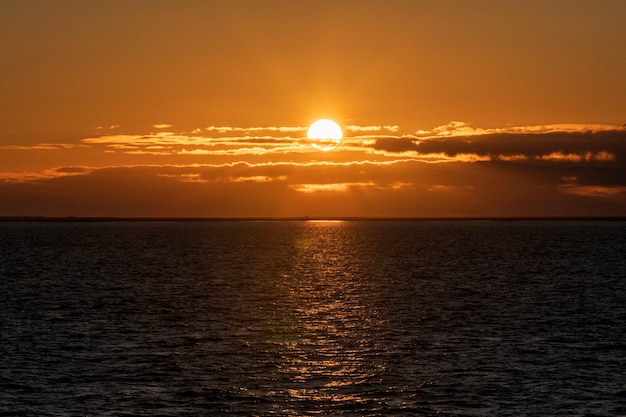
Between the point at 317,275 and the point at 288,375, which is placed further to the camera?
the point at 317,275

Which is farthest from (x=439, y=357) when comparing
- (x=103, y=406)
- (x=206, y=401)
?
(x=103, y=406)

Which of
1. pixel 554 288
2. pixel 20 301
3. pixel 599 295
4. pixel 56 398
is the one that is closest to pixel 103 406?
pixel 56 398

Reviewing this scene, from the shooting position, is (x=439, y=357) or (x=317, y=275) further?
(x=317, y=275)

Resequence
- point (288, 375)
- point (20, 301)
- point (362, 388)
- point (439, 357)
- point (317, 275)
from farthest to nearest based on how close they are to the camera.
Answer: point (317, 275)
point (20, 301)
point (439, 357)
point (288, 375)
point (362, 388)

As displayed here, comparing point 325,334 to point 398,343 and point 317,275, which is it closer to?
point 398,343

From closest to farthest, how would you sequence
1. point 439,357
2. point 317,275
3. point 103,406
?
point 103,406 → point 439,357 → point 317,275

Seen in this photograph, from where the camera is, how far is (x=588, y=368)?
147ft

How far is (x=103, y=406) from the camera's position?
37.4 m

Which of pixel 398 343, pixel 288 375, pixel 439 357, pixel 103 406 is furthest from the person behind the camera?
pixel 398 343

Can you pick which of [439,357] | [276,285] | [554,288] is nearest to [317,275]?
[276,285]

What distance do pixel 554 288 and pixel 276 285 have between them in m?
28.8

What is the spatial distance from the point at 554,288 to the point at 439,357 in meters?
44.3

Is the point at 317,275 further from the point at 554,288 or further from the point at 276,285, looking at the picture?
the point at 554,288

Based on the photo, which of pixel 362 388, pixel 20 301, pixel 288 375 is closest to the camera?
pixel 362 388
